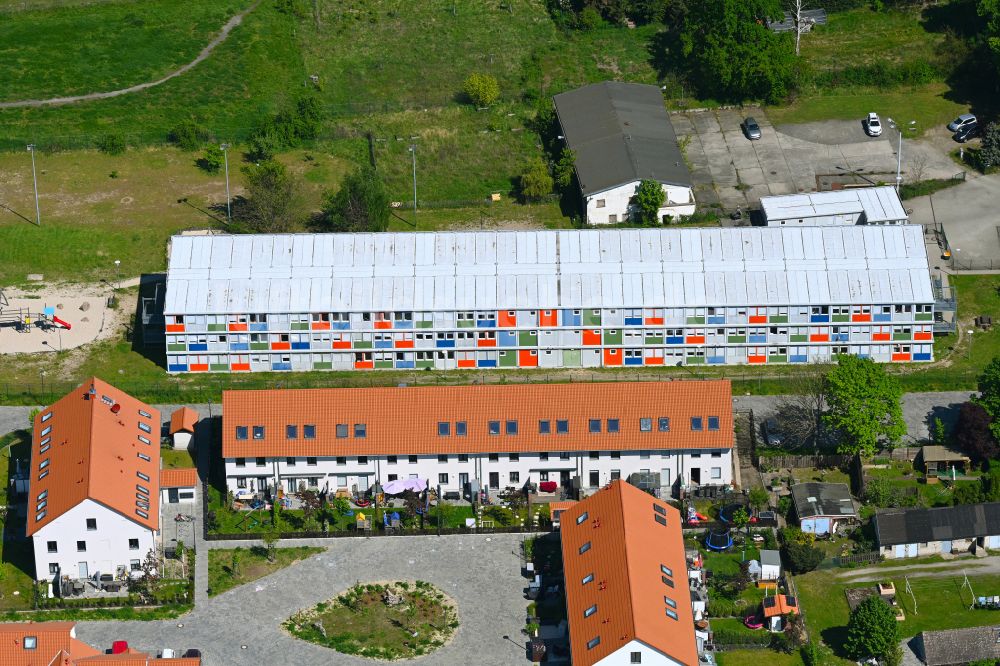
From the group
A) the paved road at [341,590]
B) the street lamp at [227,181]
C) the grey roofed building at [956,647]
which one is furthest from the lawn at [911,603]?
the street lamp at [227,181]

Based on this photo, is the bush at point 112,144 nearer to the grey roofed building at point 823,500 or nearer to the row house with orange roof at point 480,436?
the row house with orange roof at point 480,436

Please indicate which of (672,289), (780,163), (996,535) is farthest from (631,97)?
(996,535)

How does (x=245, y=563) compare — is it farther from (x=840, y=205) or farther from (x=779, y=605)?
(x=840, y=205)

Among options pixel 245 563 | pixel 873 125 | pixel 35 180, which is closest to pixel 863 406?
pixel 245 563

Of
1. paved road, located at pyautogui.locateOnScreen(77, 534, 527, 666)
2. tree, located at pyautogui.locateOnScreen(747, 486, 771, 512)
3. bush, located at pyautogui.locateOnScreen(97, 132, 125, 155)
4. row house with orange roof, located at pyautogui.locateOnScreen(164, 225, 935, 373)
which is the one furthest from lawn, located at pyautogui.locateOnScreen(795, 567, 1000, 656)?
bush, located at pyautogui.locateOnScreen(97, 132, 125, 155)

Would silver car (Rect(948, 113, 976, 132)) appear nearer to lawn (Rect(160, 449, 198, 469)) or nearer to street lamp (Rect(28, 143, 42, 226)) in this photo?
lawn (Rect(160, 449, 198, 469))

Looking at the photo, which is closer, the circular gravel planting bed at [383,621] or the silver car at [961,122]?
the circular gravel planting bed at [383,621]

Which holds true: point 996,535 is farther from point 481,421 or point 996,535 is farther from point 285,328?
point 285,328

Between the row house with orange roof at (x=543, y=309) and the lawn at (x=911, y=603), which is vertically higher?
the row house with orange roof at (x=543, y=309)
